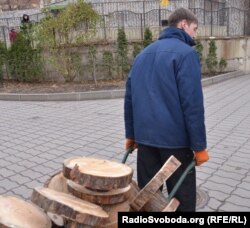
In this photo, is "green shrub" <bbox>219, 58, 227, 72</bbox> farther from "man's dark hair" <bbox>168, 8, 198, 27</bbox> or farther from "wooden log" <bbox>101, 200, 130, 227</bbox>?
"wooden log" <bbox>101, 200, 130, 227</bbox>

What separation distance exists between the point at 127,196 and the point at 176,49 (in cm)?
114

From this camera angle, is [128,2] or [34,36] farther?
[128,2]

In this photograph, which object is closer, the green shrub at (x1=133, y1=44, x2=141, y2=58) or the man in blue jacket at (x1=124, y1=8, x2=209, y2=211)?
the man in blue jacket at (x1=124, y1=8, x2=209, y2=211)

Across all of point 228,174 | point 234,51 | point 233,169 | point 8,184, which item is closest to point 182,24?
point 228,174

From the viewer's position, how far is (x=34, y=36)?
517 inches

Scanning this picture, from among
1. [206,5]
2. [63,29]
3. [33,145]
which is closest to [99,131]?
[33,145]

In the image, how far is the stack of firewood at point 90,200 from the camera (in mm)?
2135

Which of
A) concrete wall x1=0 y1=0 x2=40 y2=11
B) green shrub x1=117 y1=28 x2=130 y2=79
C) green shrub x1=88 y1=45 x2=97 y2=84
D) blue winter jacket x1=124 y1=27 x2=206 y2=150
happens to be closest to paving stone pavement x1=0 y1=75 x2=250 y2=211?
blue winter jacket x1=124 y1=27 x2=206 y2=150

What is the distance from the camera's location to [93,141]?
6520 mm

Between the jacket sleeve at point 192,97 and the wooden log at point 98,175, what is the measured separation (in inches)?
25.2

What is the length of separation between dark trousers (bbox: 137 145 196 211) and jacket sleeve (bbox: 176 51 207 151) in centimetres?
17

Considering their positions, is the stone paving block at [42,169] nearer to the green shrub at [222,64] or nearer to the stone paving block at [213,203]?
the stone paving block at [213,203]

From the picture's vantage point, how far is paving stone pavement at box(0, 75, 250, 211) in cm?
455

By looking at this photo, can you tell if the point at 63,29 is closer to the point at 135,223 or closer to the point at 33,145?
the point at 33,145
